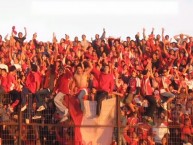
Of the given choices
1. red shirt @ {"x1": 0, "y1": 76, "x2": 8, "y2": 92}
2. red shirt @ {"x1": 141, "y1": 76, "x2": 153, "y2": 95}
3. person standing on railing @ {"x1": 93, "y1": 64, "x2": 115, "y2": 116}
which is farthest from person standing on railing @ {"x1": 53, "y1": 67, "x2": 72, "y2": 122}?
red shirt @ {"x1": 141, "y1": 76, "x2": 153, "y2": 95}

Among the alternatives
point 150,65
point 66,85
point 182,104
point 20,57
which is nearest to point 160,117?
point 182,104

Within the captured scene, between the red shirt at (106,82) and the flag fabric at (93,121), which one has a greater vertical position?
the red shirt at (106,82)

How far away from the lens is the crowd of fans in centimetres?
2497

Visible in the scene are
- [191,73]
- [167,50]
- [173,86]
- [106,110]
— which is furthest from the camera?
[167,50]

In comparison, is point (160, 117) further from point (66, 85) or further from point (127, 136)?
point (66, 85)

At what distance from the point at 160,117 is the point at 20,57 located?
811 cm

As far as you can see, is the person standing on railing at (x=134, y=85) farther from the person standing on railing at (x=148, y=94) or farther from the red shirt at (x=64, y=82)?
the red shirt at (x=64, y=82)

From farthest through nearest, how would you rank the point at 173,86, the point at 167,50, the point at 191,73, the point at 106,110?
the point at 167,50 < the point at 191,73 < the point at 173,86 < the point at 106,110

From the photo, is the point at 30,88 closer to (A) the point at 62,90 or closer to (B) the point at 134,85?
(A) the point at 62,90

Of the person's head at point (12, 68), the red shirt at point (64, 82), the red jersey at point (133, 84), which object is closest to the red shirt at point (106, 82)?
the red shirt at point (64, 82)

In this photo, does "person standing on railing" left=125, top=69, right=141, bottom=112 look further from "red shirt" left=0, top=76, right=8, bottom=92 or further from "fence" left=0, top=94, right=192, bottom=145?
"red shirt" left=0, top=76, right=8, bottom=92

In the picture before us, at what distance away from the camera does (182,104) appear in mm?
25438

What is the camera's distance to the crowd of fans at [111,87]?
24969 mm

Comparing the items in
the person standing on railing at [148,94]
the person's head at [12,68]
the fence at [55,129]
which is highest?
the person's head at [12,68]
